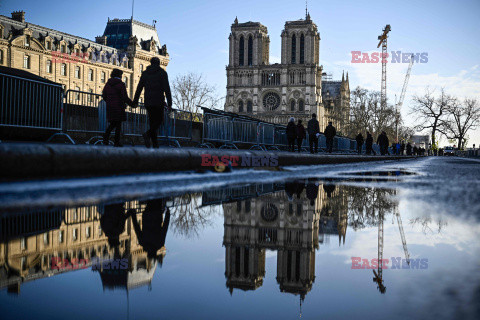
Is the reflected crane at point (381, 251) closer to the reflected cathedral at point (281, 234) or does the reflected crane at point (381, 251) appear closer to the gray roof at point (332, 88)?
the reflected cathedral at point (281, 234)

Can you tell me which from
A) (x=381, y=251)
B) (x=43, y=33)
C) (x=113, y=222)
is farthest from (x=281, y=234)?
(x=43, y=33)

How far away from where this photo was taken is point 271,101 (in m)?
106

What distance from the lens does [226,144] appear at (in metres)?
17.2

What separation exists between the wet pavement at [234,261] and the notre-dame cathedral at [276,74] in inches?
3924

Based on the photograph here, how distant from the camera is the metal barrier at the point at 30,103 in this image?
9.23 m

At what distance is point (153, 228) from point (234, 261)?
0.84 m

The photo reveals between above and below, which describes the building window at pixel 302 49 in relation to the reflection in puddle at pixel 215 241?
above

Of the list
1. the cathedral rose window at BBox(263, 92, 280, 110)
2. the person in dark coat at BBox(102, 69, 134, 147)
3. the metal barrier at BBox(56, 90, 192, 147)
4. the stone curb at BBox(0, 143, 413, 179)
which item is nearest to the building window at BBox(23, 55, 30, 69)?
the metal barrier at BBox(56, 90, 192, 147)

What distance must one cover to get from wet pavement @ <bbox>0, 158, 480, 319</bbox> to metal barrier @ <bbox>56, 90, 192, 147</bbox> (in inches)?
381

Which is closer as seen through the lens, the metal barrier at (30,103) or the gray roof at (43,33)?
Answer: the metal barrier at (30,103)

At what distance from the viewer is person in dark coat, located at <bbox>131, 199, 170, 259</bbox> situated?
2.09 meters

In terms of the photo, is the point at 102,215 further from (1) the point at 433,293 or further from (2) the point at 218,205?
(1) the point at 433,293

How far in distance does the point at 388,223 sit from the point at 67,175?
3.68 meters

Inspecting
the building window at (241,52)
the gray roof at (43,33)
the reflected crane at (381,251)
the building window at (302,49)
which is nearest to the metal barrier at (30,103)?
the reflected crane at (381,251)
